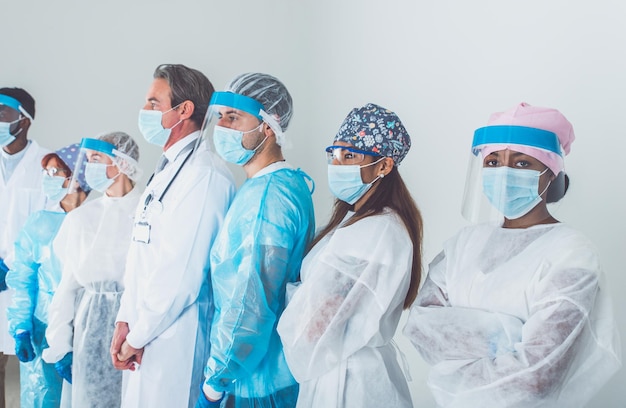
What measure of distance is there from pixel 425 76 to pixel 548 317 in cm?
158

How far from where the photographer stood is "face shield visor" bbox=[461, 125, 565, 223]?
131cm

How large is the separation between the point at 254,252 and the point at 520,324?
683 mm

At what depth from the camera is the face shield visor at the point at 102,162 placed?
7.32 feet

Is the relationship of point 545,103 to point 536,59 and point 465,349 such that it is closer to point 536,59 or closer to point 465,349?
point 536,59

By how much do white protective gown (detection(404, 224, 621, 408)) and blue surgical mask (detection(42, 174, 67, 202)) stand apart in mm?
1781

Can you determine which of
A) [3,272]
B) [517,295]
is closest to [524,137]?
[517,295]

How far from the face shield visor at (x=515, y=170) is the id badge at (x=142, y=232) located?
96 cm

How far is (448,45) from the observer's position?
7.93 feet

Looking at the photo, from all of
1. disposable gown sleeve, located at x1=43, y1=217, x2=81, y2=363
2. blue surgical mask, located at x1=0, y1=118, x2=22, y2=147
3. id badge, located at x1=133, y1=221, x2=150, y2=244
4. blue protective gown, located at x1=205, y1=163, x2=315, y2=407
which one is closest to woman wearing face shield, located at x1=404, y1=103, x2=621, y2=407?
blue protective gown, located at x1=205, y1=163, x2=315, y2=407

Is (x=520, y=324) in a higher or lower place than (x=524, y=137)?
lower

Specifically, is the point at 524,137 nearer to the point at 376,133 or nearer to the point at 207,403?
the point at 376,133

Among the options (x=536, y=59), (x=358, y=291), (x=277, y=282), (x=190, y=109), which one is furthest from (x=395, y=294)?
(x=536, y=59)

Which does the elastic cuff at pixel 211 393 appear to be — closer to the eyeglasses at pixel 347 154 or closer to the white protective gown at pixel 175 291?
the white protective gown at pixel 175 291

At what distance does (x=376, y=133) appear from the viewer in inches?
60.3
